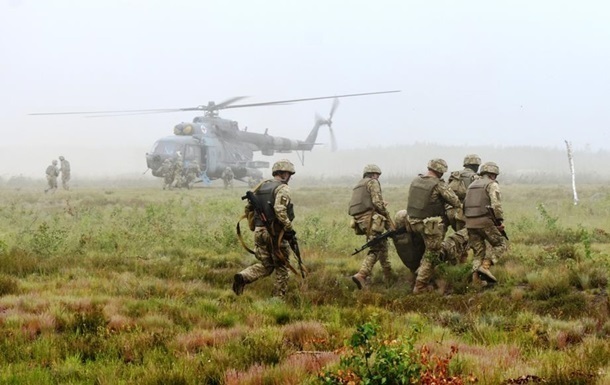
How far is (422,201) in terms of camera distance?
31.0ft

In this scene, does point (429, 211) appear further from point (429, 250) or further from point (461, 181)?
point (461, 181)

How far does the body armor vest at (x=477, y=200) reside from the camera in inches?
362

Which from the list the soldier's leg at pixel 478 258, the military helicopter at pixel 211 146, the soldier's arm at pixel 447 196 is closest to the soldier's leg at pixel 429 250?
the soldier's arm at pixel 447 196

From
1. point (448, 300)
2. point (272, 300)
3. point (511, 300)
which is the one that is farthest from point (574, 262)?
point (272, 300)

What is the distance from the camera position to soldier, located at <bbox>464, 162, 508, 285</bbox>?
9.04m

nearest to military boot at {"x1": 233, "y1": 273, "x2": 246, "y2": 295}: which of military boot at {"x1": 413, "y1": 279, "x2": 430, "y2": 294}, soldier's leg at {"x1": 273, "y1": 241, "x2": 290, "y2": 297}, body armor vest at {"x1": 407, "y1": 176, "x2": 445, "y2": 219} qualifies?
soldier's leg at {"x1": 273, "y1": 241, "x2": 290, "y2": 297}

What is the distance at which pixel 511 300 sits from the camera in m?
8.16

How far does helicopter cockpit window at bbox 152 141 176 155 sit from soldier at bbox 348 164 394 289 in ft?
73.7

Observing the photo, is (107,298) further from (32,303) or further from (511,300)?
(511,300)

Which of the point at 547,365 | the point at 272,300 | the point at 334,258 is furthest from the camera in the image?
the point at 334,258

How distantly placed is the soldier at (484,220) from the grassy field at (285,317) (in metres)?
0.31

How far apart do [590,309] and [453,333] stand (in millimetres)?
2348

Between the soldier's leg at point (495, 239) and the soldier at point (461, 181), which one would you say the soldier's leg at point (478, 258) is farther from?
the soldier at point (461, 181)

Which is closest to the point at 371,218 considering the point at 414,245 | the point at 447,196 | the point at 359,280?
the point at 414,245
